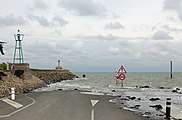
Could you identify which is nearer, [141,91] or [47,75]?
[141,91]

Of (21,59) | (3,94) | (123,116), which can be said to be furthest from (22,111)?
(21,59)

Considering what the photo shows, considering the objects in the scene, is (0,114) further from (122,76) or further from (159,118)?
(122,76)

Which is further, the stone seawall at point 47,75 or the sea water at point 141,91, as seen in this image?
the stone seawall at point 47,75

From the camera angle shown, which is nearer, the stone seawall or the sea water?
the sea water

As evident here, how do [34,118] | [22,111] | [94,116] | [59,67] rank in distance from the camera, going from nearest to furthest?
[34,118]
[94,116]
[22,111]
[59,67]

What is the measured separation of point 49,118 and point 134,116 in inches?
202

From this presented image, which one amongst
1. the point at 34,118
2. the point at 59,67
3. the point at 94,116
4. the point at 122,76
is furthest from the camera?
the point at 59,67

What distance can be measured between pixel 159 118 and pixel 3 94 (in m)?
16.4

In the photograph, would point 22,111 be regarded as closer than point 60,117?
No

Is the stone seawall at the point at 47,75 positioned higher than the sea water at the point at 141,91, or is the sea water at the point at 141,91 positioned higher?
the stone seawall at the point at 47,75

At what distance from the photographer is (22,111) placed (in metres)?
17.6

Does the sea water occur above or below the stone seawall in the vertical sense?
below

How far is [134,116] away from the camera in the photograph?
56.9 feet

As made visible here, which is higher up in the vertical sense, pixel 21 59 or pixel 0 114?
pixel 21 59
